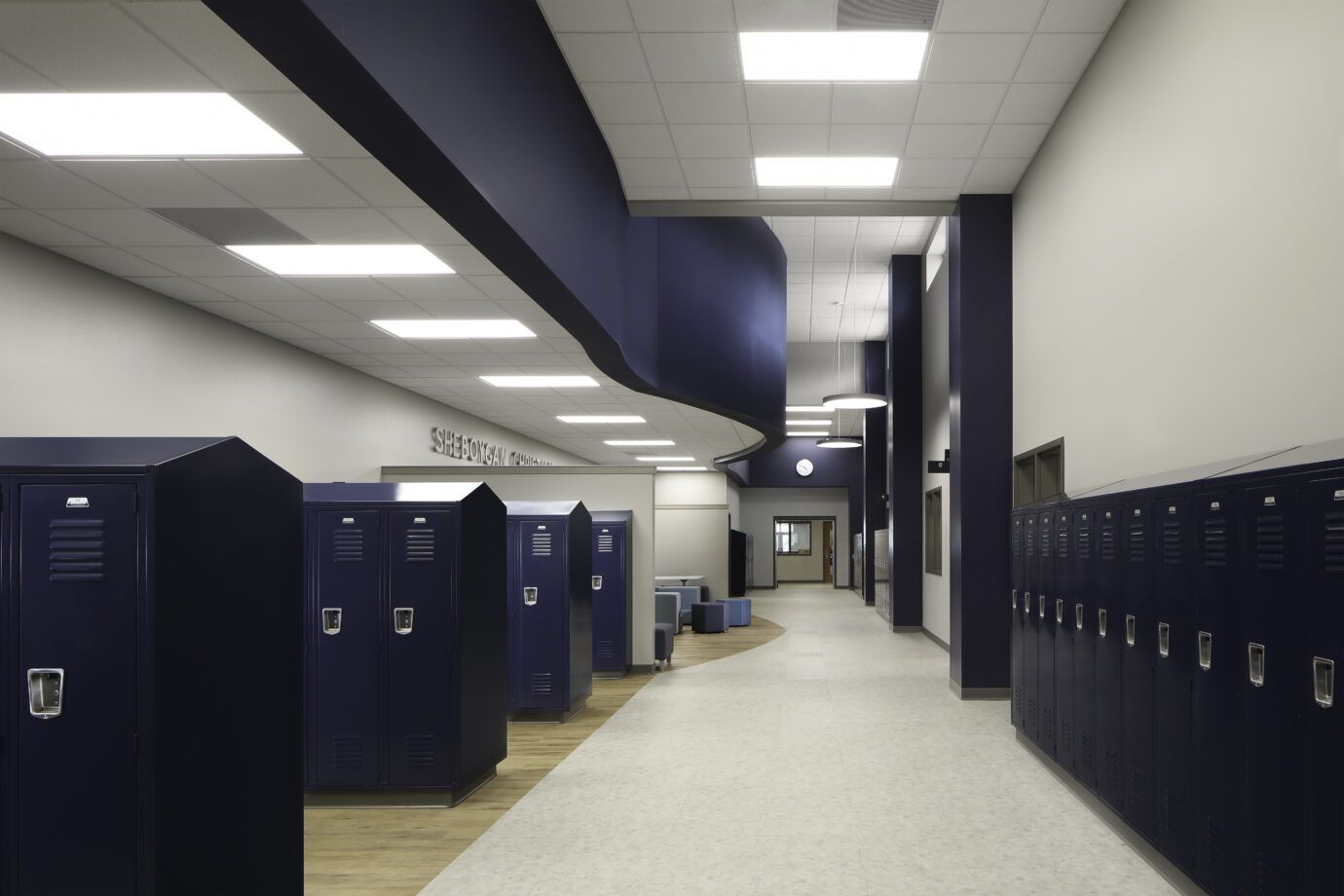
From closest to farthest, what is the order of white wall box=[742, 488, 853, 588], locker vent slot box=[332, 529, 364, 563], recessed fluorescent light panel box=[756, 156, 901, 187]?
locker vent slot box=[332, 529, 364, 563] → recessed fluorescent light panel box=[756, 156, 901, 187] → white wall box=[742, 488, 853, 588]

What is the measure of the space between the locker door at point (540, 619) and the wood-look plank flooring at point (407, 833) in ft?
2.27

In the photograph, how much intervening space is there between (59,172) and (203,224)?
0.90 metres

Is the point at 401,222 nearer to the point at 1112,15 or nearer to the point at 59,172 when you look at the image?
the point at 59,172

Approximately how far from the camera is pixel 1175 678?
166 inches

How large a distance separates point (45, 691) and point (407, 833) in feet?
8.74

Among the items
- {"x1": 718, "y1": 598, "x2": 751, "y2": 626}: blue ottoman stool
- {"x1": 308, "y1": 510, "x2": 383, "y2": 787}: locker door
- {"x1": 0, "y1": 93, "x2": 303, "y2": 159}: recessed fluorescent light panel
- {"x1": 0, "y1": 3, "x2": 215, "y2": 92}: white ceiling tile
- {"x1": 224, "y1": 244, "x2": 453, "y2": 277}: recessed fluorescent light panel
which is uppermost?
{"x1": 0, "y1": 3, "x2": 215, "y2": 92}: white ceiling tile

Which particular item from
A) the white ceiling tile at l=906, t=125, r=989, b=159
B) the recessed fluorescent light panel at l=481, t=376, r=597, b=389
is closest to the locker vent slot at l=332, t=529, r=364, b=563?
the white ceiling tile at l=906, t=125, r=989, b=159

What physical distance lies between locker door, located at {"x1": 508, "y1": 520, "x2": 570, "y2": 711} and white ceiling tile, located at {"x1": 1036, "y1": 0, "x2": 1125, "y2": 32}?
5.41m

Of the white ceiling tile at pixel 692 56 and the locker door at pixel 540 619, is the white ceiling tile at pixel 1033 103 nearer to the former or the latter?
the white ceiling tile at pixel 692 56

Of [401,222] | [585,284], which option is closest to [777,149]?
[585,284]

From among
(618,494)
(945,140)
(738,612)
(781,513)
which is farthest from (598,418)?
(781,513)

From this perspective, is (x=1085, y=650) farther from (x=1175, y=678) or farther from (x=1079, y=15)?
(x=1079, y=15)

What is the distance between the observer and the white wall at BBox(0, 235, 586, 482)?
602 cm

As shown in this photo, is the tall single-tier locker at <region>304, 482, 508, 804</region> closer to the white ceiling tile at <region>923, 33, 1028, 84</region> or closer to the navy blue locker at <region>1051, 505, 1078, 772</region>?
the navy blue locker at <region>1051, 505, 1078, 772</region>
